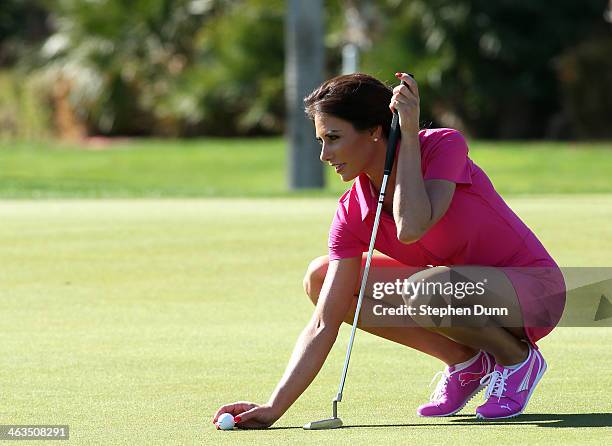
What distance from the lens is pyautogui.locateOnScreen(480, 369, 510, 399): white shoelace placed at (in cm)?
560

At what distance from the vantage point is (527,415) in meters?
5.55

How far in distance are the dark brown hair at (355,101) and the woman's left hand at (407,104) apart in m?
0.18

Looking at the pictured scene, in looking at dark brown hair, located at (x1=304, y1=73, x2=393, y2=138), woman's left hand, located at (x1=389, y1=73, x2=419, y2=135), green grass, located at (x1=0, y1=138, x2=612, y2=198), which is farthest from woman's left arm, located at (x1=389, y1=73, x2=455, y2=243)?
green grass, located at (x1=0, y1=138, x2=612, y2=198)

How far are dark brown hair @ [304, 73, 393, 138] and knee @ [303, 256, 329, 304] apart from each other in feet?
2.06

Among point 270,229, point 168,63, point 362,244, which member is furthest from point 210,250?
point 168,63

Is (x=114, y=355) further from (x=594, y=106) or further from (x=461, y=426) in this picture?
(x=594, y=106)

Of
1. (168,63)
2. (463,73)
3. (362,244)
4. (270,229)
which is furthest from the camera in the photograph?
(168,63)

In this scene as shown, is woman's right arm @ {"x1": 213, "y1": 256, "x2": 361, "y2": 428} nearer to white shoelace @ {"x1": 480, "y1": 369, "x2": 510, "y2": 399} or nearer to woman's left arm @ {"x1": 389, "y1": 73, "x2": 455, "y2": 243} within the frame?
woman's left arm @ {"x1": 389, "y1": 73, "x2": 455, "y2": 243}

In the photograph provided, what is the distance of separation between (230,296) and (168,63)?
24.6m

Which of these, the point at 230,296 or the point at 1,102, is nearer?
the point at 230,296

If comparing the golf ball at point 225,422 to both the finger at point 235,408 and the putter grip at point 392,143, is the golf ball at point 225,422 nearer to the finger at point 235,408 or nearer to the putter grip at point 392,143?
the finger at point 235,408

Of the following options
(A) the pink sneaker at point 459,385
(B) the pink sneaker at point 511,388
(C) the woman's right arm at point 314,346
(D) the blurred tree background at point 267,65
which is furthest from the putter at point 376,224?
(D) the blurred tree background at point 267,65

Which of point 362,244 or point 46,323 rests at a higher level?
point 362,244

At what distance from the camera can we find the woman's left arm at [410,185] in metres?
5.25
